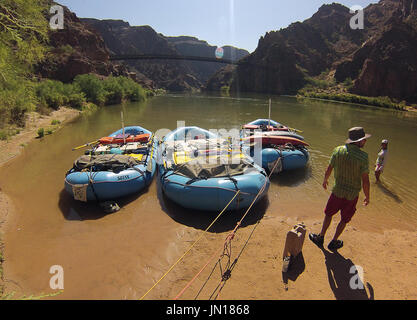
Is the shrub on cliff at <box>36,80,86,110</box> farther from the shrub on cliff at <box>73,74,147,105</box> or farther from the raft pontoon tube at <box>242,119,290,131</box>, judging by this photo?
the raft pontoon tube at <box>242,119,290,131</box>

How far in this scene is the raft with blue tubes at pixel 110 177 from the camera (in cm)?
570

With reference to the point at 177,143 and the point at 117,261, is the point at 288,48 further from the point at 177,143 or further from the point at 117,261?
the point at 117,261

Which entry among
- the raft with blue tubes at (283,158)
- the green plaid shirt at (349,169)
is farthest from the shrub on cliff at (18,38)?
the green plaid shirt at (349,169)

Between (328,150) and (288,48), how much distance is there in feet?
247

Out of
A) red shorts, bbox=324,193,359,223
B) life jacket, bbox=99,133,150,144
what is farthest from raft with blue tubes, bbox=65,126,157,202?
red shorts, bbox=324,193,359,223

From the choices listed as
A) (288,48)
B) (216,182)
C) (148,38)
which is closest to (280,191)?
(216,182)

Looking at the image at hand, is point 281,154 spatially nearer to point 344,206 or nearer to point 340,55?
point 344,206

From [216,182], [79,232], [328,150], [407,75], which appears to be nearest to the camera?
[79,232]

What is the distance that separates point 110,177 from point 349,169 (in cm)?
528

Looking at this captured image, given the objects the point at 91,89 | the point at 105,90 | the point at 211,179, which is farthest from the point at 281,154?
the point at 105,90

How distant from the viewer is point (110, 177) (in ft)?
19.2

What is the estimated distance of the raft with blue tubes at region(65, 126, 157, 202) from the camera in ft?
18.7

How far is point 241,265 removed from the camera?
151 inches

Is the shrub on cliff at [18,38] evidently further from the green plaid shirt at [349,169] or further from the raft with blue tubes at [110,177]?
the green plaid shirt at [349,169]
